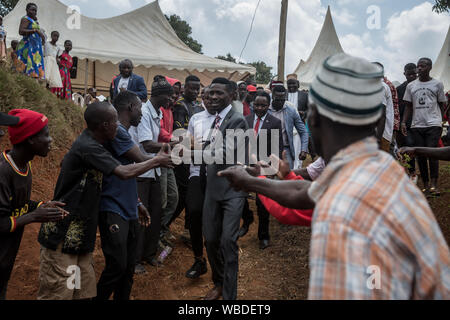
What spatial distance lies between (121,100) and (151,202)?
158 centimetres

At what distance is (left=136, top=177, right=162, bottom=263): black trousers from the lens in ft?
15.0

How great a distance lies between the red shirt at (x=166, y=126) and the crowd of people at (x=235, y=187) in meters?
0.02

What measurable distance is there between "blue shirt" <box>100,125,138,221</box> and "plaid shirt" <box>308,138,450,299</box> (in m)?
2.24

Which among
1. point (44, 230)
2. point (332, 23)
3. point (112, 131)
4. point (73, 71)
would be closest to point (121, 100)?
point (112, 131)

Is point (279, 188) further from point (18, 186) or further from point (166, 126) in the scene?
point (166, 126)

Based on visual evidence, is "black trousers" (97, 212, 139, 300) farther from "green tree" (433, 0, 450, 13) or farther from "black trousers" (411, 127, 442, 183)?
"green tree" (433, 0, 450, 13)

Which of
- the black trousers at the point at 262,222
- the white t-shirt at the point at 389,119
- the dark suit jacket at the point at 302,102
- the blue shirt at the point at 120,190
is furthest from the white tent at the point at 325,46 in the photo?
the blue shirt at the point at 120,190

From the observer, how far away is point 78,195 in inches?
115

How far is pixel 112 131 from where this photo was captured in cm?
302

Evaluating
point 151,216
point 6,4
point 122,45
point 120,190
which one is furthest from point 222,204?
point 6,4

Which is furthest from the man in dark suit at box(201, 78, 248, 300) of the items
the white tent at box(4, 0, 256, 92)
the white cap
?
the white tent at box(4, 0, 256, 92)

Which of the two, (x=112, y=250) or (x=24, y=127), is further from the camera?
(x=112, y=250)

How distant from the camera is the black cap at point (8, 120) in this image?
264cm

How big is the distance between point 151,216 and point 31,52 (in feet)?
17.2
